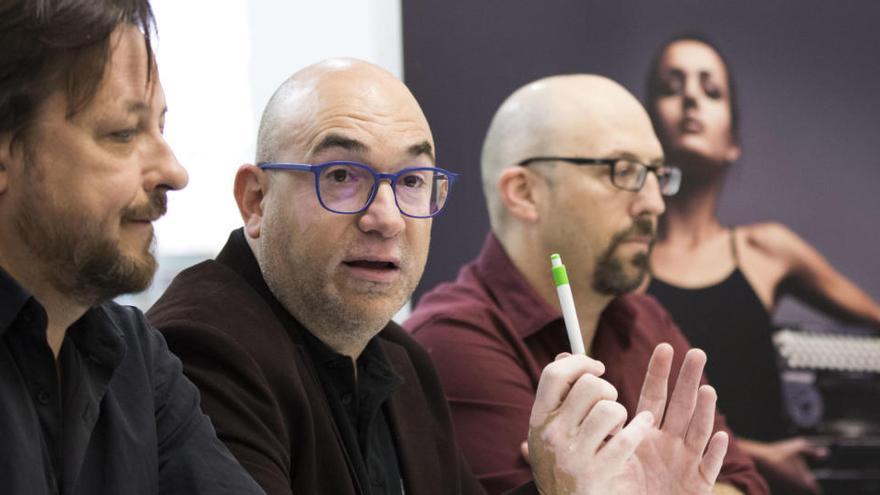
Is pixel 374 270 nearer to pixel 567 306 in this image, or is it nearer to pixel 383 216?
pixel 383 216

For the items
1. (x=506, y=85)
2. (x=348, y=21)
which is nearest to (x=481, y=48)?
(x=506, y=85)

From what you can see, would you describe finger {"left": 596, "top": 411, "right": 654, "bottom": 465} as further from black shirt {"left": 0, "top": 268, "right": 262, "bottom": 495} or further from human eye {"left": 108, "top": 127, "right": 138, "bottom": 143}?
human eye {"left": 108, "top": 127, "right": 138, "bottom": 143}

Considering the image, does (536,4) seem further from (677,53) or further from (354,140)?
(354,140)

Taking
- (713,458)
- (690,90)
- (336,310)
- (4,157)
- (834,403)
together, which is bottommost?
(834,403)

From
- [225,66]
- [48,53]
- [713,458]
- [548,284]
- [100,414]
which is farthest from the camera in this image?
[225,66]

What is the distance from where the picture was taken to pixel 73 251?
122 centimetres

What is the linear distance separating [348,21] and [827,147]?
141cm

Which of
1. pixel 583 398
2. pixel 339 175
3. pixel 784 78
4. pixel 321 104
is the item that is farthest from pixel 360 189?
pixel 784 78

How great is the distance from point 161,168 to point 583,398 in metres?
0.71

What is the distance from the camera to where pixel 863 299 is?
3.24 m

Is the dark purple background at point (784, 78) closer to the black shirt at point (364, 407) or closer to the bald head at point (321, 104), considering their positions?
the bald head at point (321, 104)

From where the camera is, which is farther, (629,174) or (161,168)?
(629,174)

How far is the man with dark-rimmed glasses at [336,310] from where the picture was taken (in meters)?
1.66

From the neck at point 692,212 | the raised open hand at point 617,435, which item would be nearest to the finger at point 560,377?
the raised open hand at point 617,435
